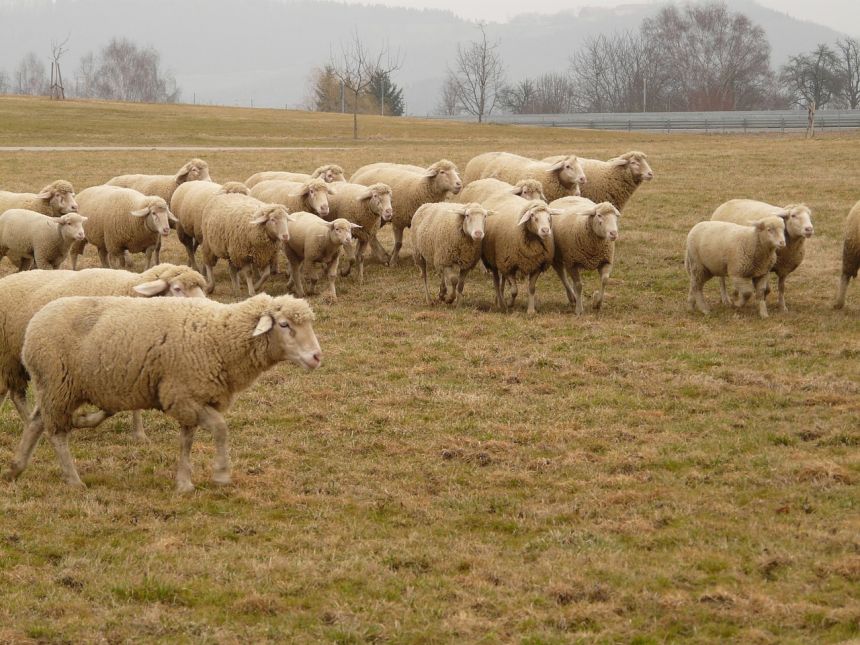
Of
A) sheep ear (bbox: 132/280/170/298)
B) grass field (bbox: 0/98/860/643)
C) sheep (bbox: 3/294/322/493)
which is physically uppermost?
sheep ear (bbox: 132/280/170/298)

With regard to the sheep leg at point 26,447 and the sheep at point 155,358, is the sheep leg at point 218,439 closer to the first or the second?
the sheep at point 155,358

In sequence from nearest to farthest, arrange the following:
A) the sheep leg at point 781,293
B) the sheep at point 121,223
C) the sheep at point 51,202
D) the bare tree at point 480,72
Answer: the sheep leg at point 781,293 < the sheep at point 121,223 < the sheep at point 51,202 < the bare tree at point 480,72

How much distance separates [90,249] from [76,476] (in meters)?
12.1

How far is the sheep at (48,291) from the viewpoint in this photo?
912cm

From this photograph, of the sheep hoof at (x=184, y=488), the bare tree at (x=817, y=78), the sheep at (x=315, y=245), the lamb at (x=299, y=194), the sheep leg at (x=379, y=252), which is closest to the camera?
the sheep hoof at (x=184, y=488)

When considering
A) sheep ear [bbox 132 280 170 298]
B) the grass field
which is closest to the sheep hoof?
the grass field

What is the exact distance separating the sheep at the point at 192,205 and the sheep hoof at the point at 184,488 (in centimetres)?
915

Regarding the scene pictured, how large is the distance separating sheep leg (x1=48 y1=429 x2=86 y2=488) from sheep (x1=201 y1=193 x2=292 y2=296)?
7102 mm

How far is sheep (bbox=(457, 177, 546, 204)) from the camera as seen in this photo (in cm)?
1694

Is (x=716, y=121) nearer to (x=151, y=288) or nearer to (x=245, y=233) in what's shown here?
(x=245, y=233)

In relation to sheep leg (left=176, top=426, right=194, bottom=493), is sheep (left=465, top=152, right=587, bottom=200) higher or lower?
higher

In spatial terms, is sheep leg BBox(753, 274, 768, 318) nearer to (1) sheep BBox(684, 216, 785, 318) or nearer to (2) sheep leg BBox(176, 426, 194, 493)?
(1) sheep BBox(684, 216, 785, 318)

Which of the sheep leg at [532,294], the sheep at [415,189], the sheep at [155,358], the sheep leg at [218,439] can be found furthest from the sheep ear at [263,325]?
the sheep at [415,189]

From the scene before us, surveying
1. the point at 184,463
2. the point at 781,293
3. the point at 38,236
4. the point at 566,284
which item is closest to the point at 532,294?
the point at 566,284
